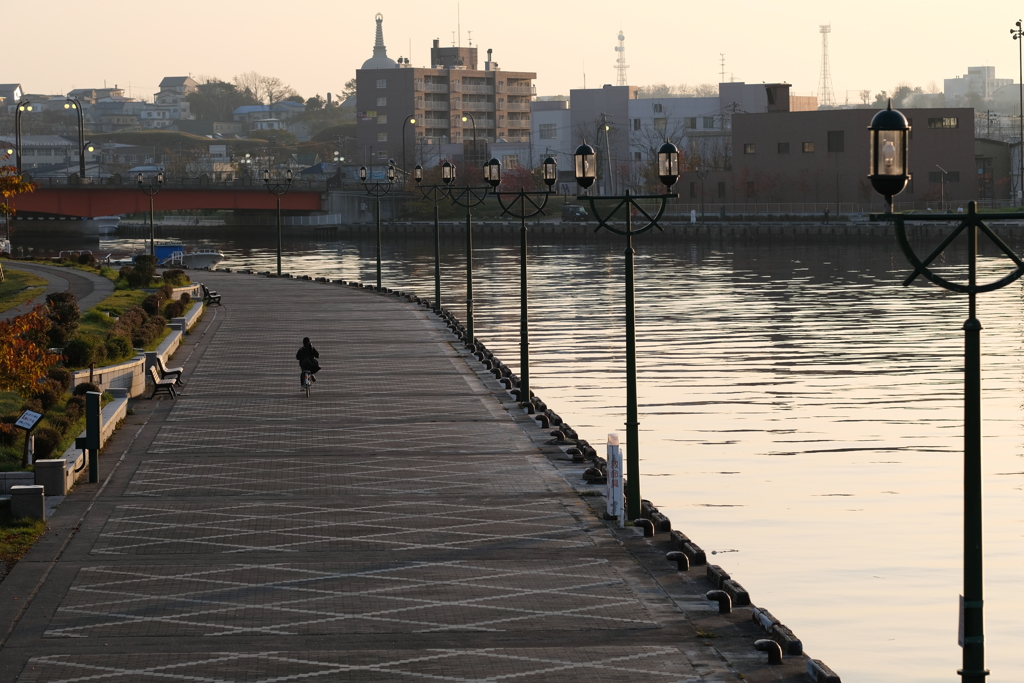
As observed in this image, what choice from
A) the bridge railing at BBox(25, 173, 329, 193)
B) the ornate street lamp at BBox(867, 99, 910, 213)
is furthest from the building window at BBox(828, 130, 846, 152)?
the ornate street lamp at BBox(867, 99, 910, 213)

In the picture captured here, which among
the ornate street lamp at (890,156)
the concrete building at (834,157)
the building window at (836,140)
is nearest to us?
the ornate street lamp at (890,156)

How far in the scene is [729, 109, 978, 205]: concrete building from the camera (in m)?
119

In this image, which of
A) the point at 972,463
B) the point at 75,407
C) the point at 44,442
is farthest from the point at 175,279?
the point at 972,463

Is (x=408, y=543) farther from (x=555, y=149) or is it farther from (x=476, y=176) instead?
(x=555, y=149)

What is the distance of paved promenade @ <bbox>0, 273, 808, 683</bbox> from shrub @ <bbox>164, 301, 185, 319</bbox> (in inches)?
774

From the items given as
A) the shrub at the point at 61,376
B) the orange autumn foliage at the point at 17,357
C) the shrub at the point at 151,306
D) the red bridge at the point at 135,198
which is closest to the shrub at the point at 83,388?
the shrub at the point at 61,376

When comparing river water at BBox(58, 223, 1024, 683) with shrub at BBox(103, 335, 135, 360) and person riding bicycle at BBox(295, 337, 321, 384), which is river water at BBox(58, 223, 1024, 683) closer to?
person riding bicycle at BBox(295, 337, 321, 384)

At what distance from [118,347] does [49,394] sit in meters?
7.29

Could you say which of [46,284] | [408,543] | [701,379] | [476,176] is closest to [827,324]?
[701,379]

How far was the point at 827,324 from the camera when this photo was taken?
2267 inches

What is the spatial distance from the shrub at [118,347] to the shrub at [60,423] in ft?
25.1

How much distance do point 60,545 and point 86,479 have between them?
15.2 feet

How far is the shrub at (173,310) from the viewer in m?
50.5

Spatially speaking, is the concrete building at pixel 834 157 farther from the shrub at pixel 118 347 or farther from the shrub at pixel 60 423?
the shrub at pixel 60 423
